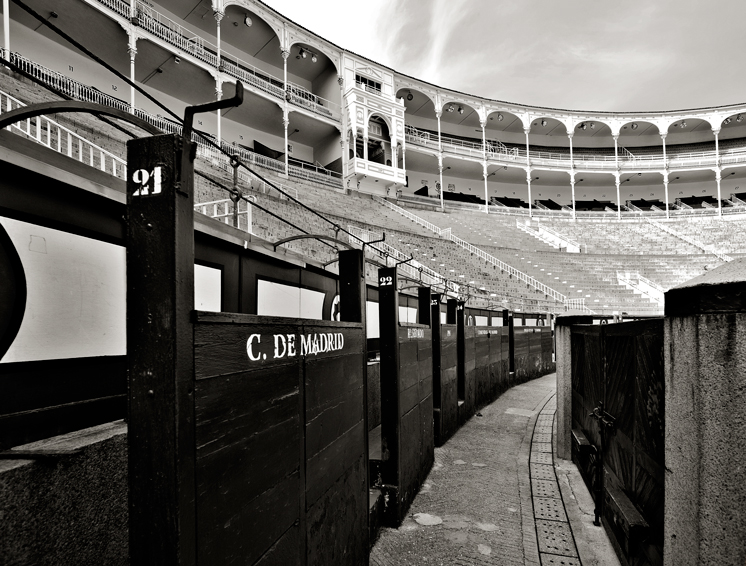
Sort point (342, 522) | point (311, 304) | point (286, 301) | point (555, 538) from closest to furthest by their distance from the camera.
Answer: point (342, 522) < point (555, 538) < point (286, 301) < point (311, 304)

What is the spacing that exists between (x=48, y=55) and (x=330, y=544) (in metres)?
24.3

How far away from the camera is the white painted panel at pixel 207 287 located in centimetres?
422

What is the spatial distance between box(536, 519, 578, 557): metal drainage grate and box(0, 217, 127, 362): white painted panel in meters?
3.80

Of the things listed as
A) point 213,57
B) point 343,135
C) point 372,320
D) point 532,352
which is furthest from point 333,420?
point 343,135

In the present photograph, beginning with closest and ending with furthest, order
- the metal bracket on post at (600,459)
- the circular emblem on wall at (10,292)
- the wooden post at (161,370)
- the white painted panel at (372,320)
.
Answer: the wooden post at (161,370)
the circular emblem on wall at (10,292)
the metal bracket on post at (600,459)
the white painted panel at (372,320)

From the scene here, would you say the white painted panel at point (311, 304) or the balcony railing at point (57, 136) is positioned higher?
the balcony railing at point (57, 136)

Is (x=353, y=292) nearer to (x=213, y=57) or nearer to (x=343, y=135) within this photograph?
(x=213, y=57)

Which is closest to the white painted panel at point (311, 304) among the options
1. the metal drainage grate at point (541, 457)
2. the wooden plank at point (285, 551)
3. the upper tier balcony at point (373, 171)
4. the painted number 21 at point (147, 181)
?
the metal drainage grate at point (541, 457)

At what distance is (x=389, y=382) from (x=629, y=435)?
86.9 inches

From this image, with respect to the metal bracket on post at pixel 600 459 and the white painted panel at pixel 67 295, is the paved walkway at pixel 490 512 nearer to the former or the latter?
the metal bracket on post at pixel 600 459

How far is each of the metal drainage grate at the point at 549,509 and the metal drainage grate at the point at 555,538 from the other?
0.10 meters

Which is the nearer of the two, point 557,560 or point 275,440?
point 275,440

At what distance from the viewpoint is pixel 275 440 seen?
2.02 m

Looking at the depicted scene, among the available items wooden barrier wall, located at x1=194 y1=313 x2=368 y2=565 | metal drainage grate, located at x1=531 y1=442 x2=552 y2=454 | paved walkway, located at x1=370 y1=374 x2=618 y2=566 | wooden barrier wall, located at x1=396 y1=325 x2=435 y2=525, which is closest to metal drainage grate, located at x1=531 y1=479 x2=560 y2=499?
paved walkway, located at x1=370 y1=374 x2=618 y2=566
